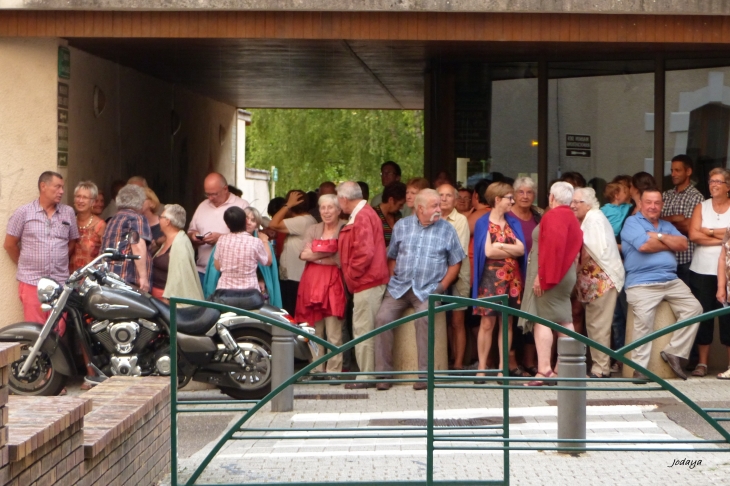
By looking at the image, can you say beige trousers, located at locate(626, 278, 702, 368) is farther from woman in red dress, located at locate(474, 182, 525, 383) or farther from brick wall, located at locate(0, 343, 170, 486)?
brick wall, located at locate(0, 343, 170, 486)

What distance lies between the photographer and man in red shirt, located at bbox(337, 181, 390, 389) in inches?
386

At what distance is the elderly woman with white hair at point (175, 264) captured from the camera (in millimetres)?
9602

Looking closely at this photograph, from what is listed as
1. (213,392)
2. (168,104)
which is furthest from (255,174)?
(213,392)

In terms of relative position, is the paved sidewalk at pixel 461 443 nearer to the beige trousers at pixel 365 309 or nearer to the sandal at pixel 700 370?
the sandal at pixel 700 370

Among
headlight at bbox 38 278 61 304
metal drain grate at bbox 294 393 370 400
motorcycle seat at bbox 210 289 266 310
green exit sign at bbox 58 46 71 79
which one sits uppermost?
green exit sign at bbox 58 46 71 79

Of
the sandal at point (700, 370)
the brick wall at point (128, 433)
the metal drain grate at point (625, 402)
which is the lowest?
the metal drain grate at point (625, 402)

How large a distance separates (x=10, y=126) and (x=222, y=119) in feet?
37.8

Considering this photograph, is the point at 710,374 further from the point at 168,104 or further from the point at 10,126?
the point at 168,104

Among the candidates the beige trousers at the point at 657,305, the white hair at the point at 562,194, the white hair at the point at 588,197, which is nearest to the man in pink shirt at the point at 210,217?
the white hair at the point at 562,194

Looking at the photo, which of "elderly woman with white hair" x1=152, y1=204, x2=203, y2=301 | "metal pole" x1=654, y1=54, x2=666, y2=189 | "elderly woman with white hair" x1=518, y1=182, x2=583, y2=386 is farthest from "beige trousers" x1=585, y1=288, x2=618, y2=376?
"elderly woman with white hair" x1=152, y1=204, x2=203, y2=301

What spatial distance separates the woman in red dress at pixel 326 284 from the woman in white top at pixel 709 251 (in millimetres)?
3375

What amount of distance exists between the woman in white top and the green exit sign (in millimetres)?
6229

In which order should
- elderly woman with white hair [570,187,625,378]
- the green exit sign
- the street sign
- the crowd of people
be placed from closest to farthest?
the crowd of people, elderly woman with white hair [570,187,625,378], the green exit sign, the street sign

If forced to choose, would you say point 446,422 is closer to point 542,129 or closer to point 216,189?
point 216,189
